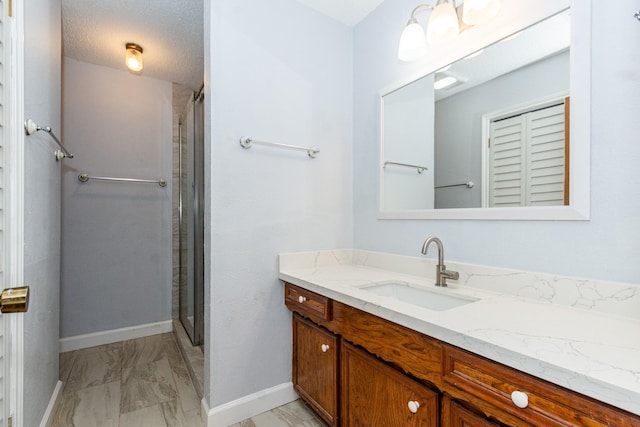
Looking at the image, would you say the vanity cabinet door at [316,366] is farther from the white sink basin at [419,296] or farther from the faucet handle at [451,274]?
the faucet handle at [451,274]

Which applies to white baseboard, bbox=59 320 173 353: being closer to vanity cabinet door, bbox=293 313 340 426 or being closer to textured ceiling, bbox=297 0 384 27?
vanity cabinet door, bbox=293 313 340 426

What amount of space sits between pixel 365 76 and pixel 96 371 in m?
2.69

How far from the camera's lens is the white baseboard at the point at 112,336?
239 centimetres

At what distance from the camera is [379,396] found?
1126mm

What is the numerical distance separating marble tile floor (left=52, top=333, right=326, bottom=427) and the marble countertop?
0.84m

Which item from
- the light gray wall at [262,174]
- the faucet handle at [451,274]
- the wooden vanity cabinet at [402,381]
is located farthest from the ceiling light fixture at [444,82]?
the wooden vanity cabinet at [402,381]

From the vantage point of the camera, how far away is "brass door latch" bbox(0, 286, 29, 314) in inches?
26.2

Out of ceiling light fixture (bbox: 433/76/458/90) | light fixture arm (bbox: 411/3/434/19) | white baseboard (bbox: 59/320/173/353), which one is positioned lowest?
white baseboard (bbox: 59/320/173/353)

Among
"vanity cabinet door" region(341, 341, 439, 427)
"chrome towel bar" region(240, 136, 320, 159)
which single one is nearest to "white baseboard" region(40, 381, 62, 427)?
"vanity cabinet door" region(341, 341, 439, 427)

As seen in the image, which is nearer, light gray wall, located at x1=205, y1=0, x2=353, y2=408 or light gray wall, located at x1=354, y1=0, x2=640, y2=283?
light gray wall, located at x1=354, y1=0, x2=640, y2=283

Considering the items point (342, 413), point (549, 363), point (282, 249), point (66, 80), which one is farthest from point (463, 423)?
point (66, 80)

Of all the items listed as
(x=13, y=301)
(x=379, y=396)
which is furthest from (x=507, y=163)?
(x=13, y=301)

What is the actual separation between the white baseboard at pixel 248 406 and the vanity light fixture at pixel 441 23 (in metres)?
1.93

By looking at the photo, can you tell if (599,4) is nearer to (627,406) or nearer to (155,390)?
(627,406)
